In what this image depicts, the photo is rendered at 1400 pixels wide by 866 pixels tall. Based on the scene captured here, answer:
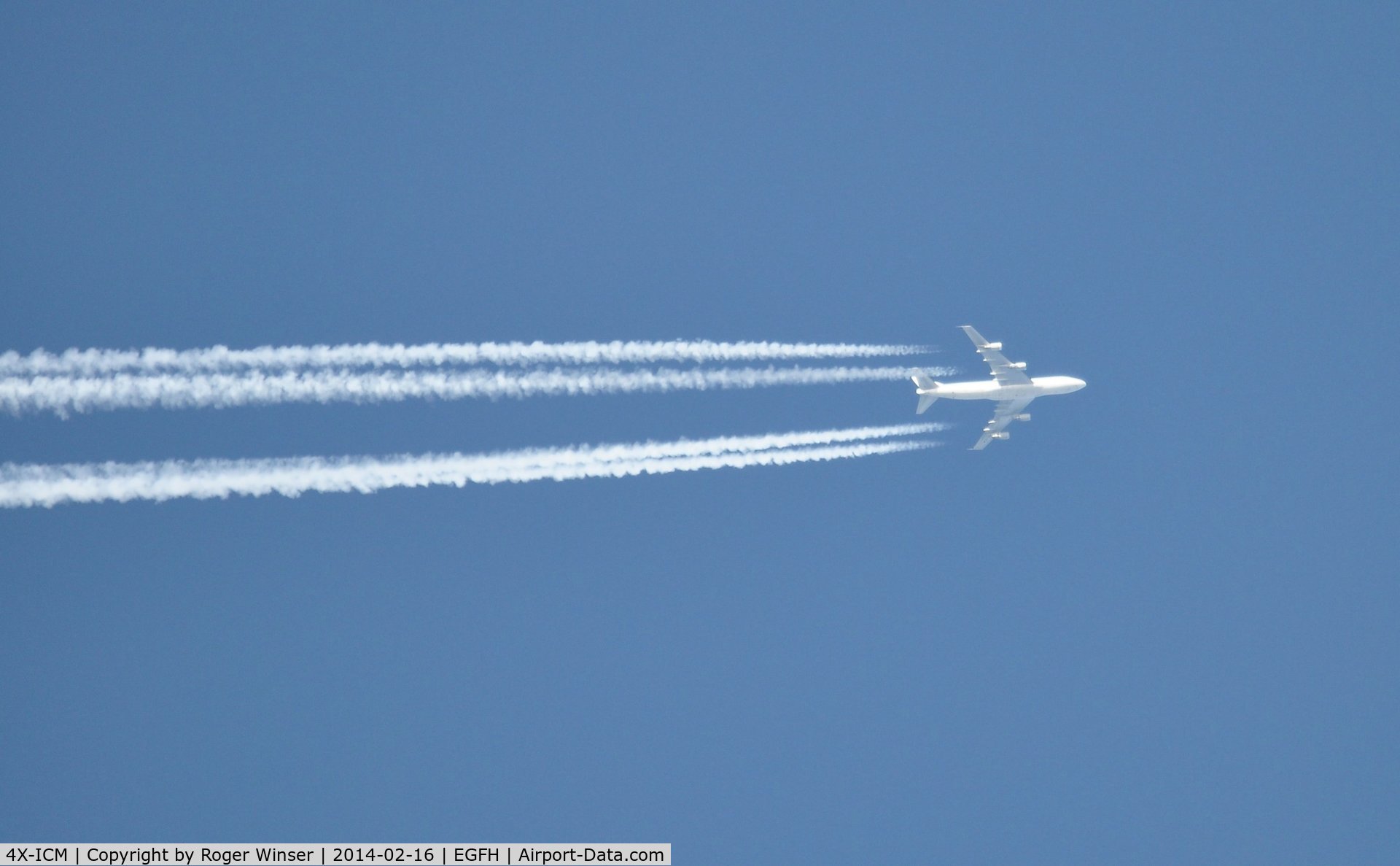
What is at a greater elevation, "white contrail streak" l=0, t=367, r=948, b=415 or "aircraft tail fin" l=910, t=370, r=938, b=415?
"aircraft tail fin" l=910, t=370, r=938, b=415

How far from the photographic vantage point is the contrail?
1293 inches

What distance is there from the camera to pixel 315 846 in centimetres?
4516

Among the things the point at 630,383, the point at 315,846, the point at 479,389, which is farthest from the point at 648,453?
the point at 315,846

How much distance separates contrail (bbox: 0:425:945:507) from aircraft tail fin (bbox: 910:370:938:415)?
534cm

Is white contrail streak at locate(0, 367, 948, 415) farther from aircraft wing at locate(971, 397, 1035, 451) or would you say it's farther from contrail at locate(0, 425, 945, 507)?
aircraft wing at locate(971, 397, 1035, 451)

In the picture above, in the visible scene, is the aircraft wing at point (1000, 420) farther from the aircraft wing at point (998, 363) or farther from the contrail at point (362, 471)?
the contrail at point (362, 471)

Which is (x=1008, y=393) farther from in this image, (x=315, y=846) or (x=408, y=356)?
(x=315, y=846)

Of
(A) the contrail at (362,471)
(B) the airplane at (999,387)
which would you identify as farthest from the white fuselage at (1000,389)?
(A) the contrail at (362,471)

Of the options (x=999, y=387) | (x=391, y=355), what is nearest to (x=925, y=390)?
(x=999, y=387)

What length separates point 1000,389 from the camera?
5122cm

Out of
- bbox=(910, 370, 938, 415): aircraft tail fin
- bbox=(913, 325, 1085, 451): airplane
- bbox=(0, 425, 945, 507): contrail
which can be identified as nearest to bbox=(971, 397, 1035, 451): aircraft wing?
bbox=(913, 325, 1085, 451): airplane

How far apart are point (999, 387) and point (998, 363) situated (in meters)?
1.08

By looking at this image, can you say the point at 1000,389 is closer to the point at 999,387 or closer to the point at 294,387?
the point at 999,387

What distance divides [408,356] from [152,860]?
17.0 meters
